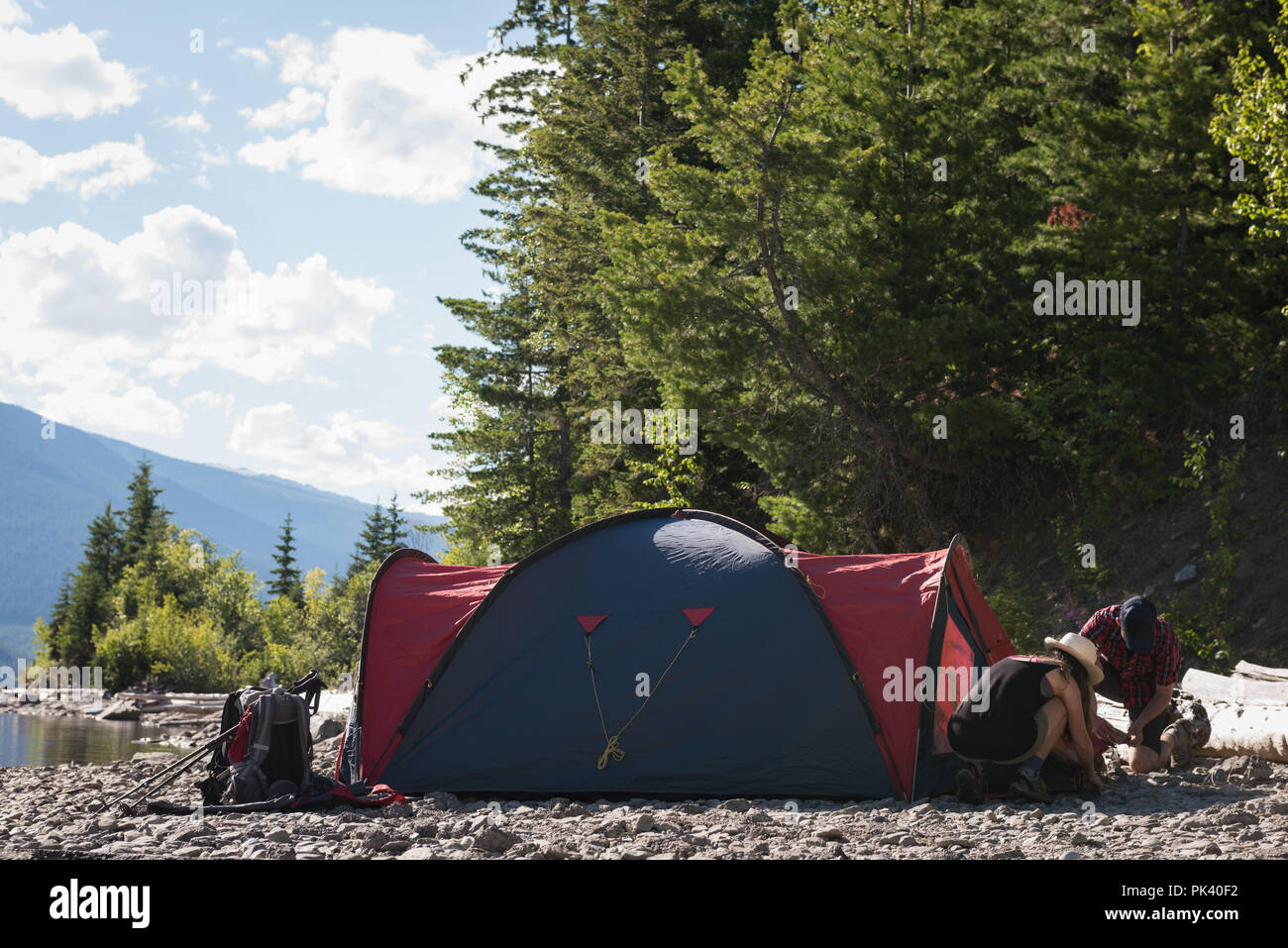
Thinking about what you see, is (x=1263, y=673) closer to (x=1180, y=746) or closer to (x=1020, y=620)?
(x=1180, y=746)

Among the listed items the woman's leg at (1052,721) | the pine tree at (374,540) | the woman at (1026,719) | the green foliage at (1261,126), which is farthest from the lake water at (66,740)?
the pine tree at (374,540)

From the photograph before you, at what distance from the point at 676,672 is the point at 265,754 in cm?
306

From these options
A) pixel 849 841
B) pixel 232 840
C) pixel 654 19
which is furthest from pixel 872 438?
pixel 654 19

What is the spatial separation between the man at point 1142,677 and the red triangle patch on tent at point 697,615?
116 inches

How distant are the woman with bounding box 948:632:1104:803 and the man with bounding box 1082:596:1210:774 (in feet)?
3.22

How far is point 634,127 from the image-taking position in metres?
26.7

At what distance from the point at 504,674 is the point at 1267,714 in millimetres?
6208

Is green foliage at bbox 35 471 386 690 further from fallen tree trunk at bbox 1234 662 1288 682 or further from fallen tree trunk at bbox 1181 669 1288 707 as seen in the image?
fallen tree trunk at bbox 1234 662 1288 682

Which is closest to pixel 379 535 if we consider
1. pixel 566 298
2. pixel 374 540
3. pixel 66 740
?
pixel 374 540

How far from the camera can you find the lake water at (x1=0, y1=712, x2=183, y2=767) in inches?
626

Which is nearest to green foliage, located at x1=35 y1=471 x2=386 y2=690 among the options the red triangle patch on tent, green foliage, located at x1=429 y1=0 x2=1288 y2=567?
green foliage, located at x1=429 y1=0 x2=1288 y2=567

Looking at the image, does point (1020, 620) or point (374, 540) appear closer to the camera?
point (1020, 620)

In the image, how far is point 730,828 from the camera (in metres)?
6.14
